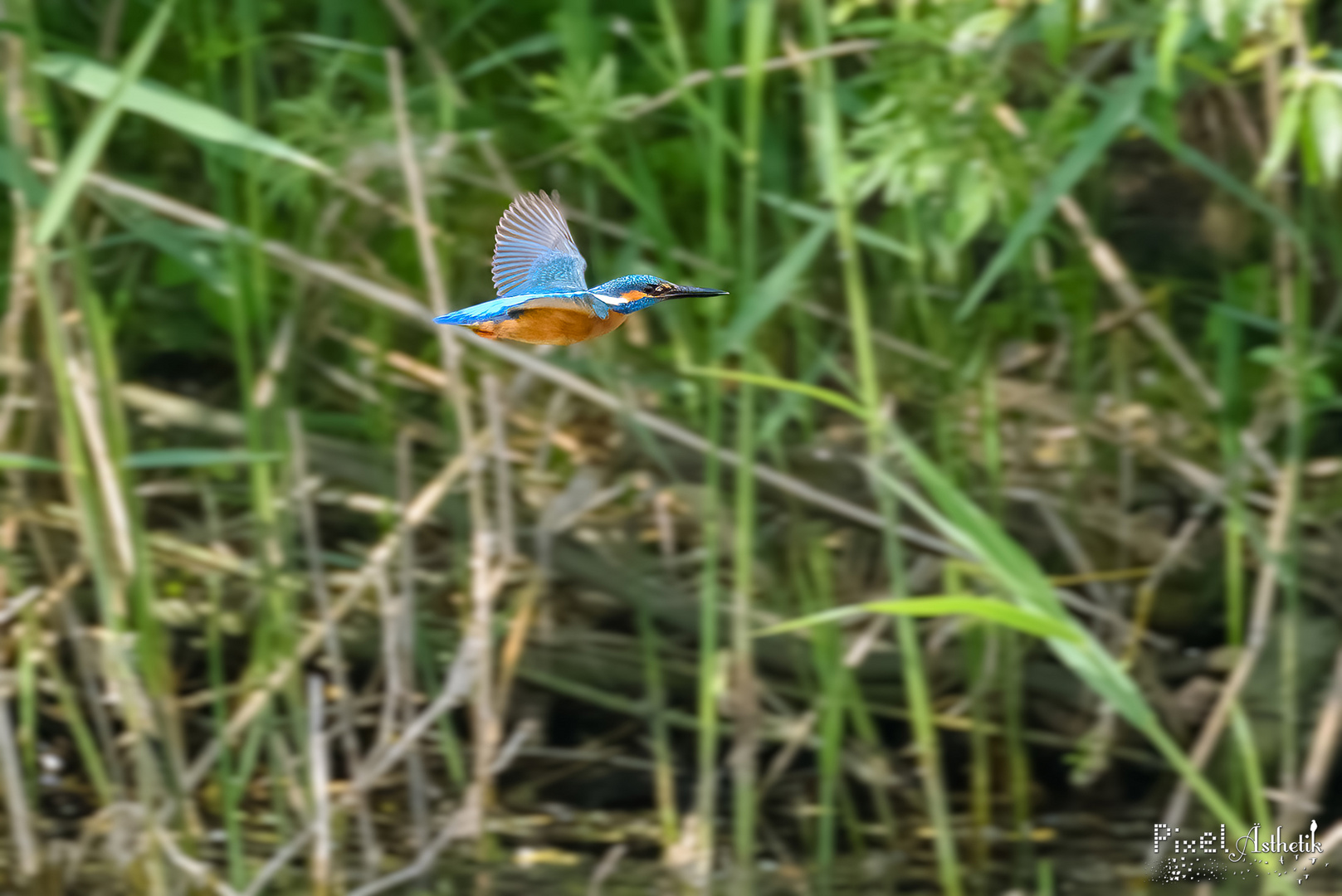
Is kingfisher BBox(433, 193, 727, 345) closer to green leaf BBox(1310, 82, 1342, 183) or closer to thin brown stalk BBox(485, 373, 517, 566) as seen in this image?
green leaf BBox(1310, 82, 1342, 183)

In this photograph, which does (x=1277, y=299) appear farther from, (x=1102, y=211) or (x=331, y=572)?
(x=331, y=572)

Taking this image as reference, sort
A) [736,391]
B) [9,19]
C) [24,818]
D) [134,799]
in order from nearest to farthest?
1. [9,19]
2. [24,818]
3. [134,799]
4. [736,391]

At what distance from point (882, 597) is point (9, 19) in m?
1.28

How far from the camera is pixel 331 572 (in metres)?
2.22

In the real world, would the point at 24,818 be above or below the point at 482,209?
below

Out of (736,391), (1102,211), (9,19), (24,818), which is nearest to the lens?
(9,19)

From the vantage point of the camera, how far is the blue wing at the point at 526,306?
44 cm

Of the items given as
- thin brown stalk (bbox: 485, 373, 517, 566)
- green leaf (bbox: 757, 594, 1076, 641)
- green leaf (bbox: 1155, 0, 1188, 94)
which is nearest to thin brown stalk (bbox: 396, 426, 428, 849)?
thin brown stalk (bbox: 485, 373, 517, 566)

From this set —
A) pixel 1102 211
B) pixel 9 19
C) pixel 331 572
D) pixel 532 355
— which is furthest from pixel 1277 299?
pixel 9 19

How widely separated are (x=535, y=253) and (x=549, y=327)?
0.08 meters

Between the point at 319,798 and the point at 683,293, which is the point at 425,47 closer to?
the point at 319,798

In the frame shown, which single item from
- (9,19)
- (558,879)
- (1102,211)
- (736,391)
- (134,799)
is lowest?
(558,879)

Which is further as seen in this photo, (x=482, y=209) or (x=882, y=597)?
(x=882, y=597)

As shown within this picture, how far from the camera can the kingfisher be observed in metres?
0.45
